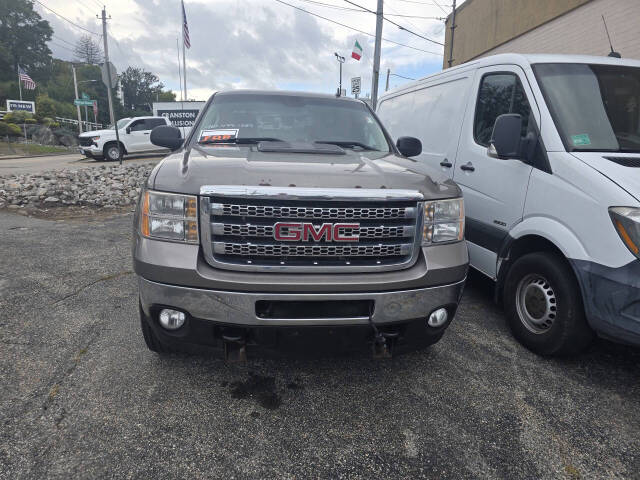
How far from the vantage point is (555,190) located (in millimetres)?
2932

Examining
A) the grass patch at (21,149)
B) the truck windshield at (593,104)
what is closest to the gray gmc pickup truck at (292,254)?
the truck windshield at (593,104)

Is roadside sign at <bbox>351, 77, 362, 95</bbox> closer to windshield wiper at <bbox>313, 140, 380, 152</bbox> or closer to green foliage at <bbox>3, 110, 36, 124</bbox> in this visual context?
windshield wiper at <bbox>313, 140, 380, 152</bbox>

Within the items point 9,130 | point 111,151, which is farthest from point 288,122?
point 9,130

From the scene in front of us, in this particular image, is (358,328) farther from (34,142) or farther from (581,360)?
(34,142)

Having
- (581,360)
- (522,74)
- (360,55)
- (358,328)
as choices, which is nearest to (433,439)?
(358,328)

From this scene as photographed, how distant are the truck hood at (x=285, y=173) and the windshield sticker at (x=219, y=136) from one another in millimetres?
437

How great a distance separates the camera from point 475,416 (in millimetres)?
2381

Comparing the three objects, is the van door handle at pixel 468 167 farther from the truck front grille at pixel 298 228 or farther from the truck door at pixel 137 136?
the truck door at pixel 137 136

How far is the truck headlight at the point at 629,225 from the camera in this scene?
2.36 meters

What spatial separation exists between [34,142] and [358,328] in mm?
39513

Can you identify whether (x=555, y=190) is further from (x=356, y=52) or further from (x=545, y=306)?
(x=356, y=52)

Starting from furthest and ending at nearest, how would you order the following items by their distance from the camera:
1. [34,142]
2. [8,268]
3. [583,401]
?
1. [34,142]
2. [8,268]
3. [583,401]

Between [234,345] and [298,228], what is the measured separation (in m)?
0.71

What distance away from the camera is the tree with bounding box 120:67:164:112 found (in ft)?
344
